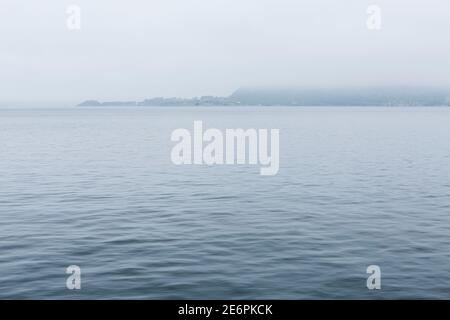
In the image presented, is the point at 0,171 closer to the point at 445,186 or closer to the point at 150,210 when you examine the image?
the point at 150,210

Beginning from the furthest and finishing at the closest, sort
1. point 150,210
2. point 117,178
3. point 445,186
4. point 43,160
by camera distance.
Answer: point 43,160, point 117,178, point 445,186, point 150,210

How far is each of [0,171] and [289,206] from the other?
42.8 metres

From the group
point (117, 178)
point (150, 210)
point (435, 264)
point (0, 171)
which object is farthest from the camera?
point (0, 171)

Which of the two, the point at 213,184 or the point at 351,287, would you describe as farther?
the point at 213,184

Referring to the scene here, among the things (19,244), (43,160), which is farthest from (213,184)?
(43,160)

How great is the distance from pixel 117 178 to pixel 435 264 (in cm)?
4250

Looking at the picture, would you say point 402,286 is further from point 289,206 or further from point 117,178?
point 117,178

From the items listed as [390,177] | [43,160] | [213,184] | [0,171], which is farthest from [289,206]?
[43,160]

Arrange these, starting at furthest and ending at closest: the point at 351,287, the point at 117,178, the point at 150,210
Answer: the point at 117,178
the point at 150,210
the point at 351,287

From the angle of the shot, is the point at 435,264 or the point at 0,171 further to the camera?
the point at 0,171

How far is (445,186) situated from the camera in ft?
175
